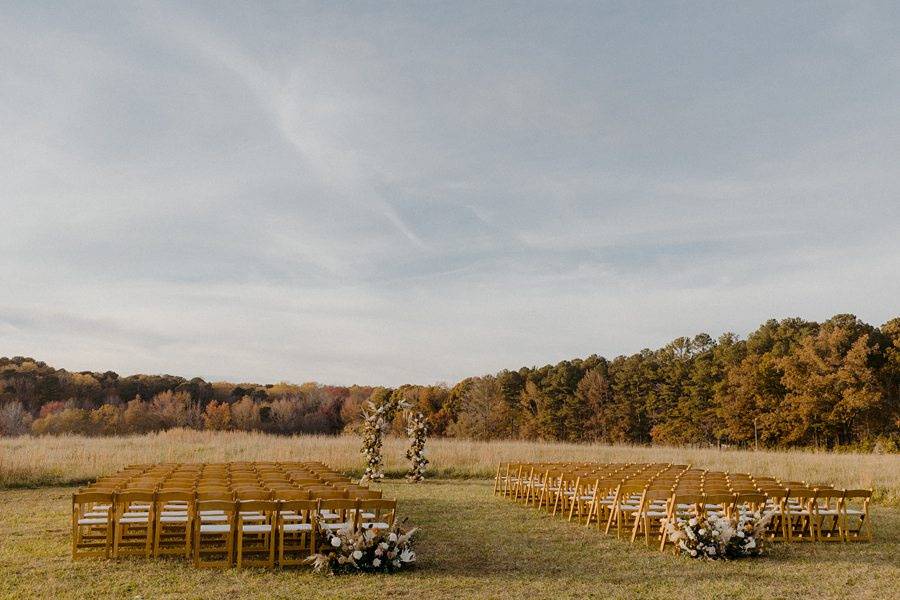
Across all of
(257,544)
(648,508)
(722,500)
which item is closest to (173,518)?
(257,544)

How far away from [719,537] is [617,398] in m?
54.8

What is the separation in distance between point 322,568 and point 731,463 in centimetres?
1939

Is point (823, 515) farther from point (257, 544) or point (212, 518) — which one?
point (212, 518)

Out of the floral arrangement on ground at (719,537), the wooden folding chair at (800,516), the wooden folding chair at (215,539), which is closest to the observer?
the wooden folding chair at (215,539)

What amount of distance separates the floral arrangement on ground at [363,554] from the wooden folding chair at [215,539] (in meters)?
1.04

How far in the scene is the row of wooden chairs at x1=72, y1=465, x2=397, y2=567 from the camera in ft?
30.5

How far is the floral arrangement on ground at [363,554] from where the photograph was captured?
902cm

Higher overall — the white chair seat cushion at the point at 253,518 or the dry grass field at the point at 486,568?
the white chair seat cushion at the point at 253,518

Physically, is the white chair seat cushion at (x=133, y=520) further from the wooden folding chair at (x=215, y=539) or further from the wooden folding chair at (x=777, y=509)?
the wooden folding chair at (x=777, y=509)

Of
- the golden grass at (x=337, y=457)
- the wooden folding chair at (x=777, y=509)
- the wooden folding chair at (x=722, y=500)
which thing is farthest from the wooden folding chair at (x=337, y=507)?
the golden grass at (x=337, y=457)

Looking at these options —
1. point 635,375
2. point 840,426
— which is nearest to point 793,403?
point 840,426

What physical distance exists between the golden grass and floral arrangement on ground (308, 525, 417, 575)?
572 inches

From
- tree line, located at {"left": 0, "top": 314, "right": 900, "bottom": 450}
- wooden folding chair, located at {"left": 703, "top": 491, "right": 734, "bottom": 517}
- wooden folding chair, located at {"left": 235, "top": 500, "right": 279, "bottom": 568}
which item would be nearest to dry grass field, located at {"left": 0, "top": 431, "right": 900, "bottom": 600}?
wooden folding chair, located at {"left": 235, "top": 500, "right": 279, "bottom": 568}

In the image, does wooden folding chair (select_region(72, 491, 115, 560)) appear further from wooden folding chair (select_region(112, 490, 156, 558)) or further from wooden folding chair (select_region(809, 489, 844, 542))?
wooden folding chair (select_region(809, 489, 844, 542))
